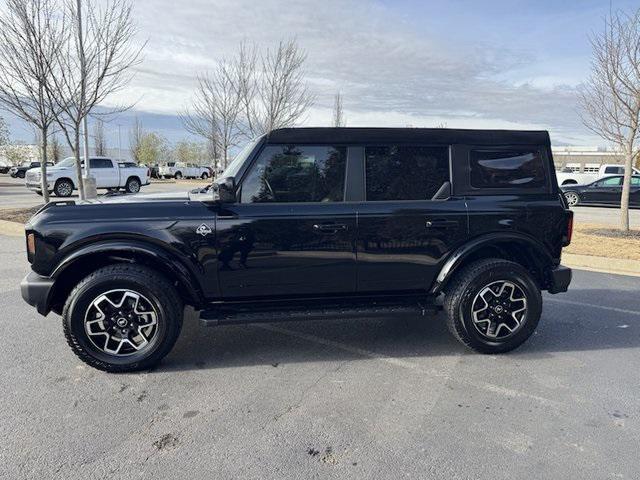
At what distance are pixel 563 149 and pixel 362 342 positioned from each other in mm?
88174

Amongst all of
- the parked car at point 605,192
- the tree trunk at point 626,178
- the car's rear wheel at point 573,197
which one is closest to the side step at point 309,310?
the tree trunk at point 626,178

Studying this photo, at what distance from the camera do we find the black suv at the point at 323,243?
11.4 feet

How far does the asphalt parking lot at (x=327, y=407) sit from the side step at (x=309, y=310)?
41 cm

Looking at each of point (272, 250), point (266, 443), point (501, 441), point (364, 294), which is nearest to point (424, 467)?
point (501, 441)

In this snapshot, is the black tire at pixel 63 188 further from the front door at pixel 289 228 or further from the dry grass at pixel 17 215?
the front door at pixel 289 228

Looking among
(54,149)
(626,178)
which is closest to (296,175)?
(626,178)

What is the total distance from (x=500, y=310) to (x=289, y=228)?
1946mm

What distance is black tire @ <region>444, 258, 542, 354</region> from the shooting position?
3.84m

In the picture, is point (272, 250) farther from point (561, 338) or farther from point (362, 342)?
point (561, 338)

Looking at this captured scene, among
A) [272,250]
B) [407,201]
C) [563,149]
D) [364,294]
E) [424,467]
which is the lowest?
[424,467]

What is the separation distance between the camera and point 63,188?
19531 millimetres

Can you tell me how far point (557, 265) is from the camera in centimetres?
412

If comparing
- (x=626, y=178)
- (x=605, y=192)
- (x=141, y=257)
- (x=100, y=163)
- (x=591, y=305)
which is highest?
(x=100, y=163)

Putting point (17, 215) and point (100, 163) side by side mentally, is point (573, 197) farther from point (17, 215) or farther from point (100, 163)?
point (100, 163)
